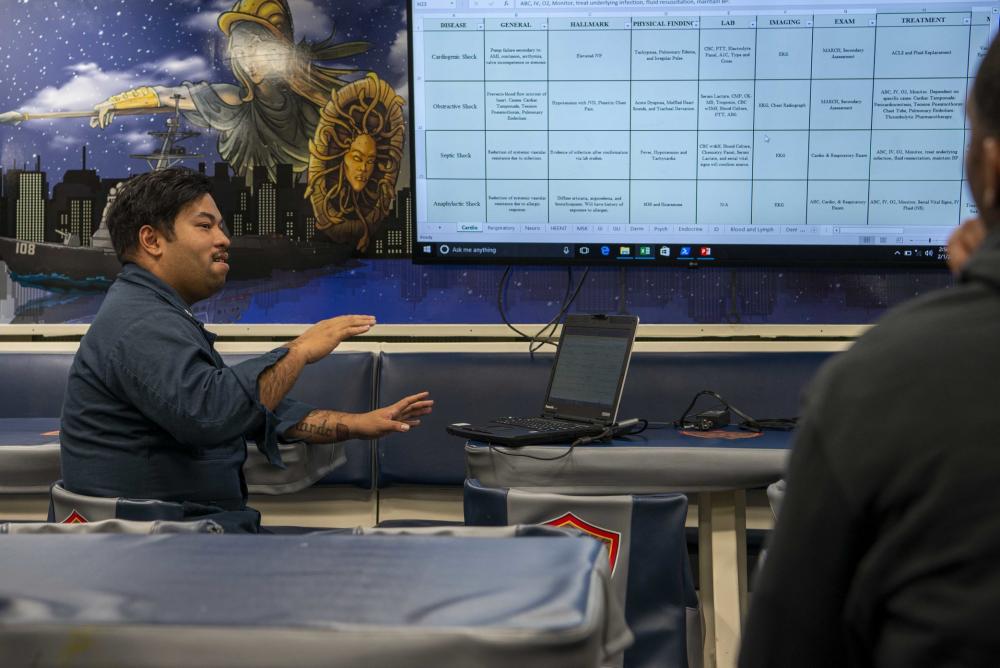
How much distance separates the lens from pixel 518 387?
9.82 ft

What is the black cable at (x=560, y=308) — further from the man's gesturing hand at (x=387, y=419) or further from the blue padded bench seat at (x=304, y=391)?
the man's gesturing hand at (x=387, y=419)

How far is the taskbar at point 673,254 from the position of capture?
10.1 ft

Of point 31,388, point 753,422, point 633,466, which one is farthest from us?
point 31,388

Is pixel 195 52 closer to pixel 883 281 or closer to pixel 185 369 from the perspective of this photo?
pixel 185 369

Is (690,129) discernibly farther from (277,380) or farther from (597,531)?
(277,380)

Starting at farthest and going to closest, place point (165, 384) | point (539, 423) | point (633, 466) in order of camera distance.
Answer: point (539, 423) → point (633, 466) → point (165, 384)

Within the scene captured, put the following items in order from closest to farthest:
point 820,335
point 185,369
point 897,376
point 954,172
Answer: point 897,376 < point 185,369 < point 954,172 < point 820,335

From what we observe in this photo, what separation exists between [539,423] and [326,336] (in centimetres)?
57

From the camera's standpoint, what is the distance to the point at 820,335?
10.7ft

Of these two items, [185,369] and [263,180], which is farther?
[263,180]

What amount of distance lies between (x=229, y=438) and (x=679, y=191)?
1.61 meters

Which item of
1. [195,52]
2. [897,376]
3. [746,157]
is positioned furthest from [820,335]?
[897,376]

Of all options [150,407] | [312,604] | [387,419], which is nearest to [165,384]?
[150,407]

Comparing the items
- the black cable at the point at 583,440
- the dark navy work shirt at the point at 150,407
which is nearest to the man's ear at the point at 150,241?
the dark navy work shirt at the point at 150,407
